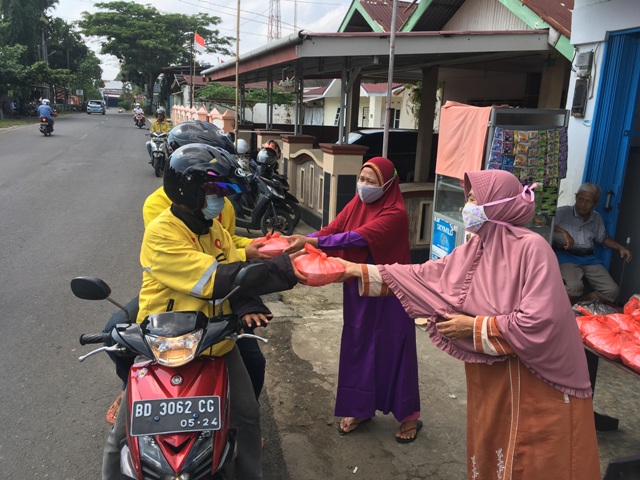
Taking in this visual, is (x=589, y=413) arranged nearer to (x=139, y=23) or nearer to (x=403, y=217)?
(x=403, y=217)

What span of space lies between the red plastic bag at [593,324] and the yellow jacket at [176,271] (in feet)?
6.88

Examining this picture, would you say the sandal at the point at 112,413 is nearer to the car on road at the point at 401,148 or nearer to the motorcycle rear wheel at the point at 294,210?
the motorcycle rear wheel at the point at 294,210

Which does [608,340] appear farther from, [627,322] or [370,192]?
[370,192]

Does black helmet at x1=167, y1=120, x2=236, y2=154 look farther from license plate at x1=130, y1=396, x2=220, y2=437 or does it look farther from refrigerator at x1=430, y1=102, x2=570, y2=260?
refrigerator at x1=430, y1=102, x2=570, y2=260

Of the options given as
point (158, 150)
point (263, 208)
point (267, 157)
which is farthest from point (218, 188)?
point (158, 150)

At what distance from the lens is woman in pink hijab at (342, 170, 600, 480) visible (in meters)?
1.98

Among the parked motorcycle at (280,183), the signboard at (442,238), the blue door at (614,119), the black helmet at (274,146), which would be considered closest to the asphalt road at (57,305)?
the parked motorcycle at (280,183)

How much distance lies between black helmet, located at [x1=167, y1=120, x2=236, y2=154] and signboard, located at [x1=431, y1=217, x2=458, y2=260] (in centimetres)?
274

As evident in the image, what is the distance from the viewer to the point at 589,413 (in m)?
2.08

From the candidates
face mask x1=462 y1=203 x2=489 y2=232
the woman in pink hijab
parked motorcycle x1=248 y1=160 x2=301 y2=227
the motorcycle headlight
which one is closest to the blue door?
the woman in pink hijab

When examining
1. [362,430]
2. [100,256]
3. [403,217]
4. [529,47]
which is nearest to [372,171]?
[403,217]

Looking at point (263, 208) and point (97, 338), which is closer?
point (97, 338)

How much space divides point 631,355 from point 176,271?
7.77 feet

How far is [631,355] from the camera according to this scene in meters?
2.78
